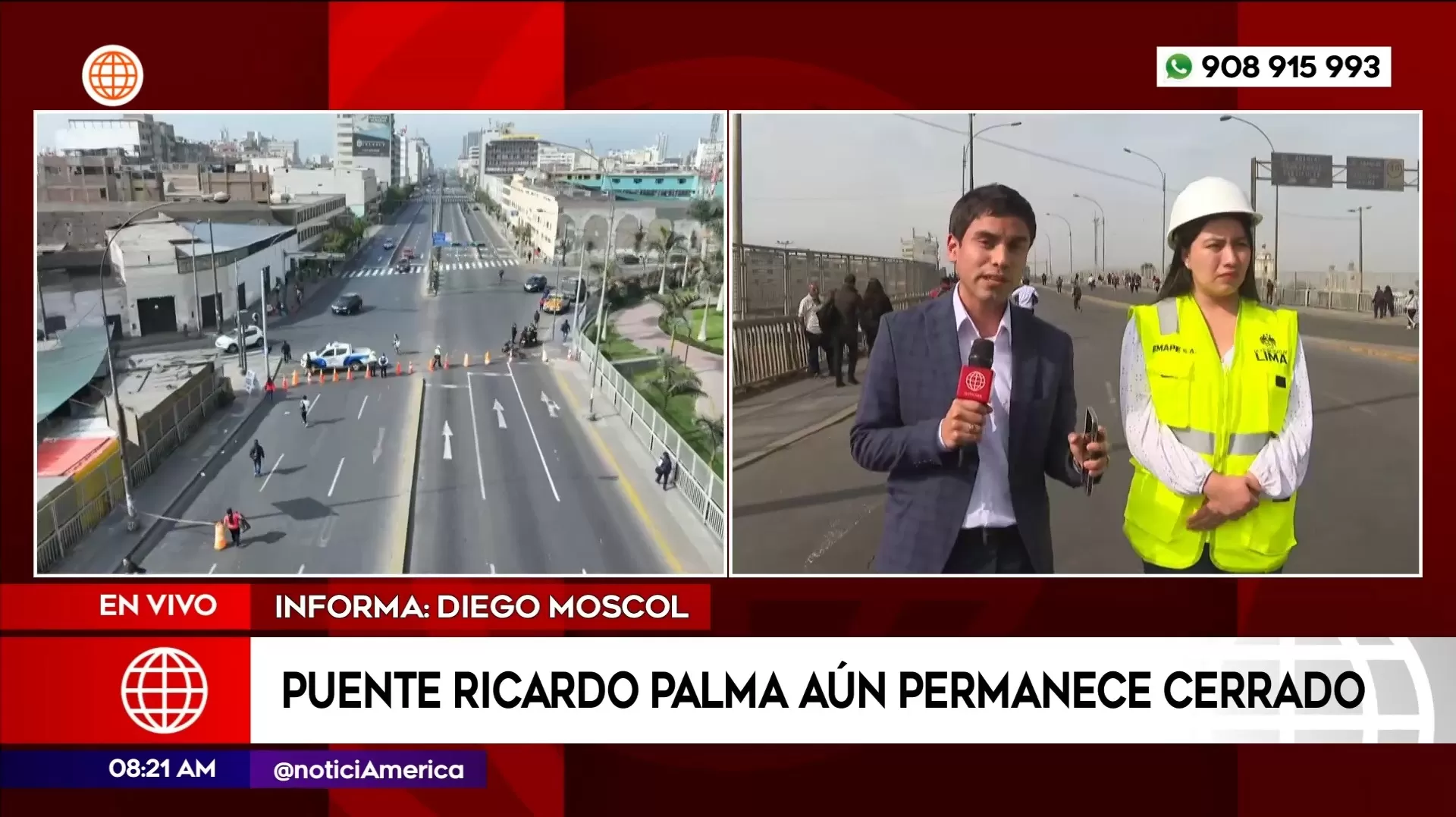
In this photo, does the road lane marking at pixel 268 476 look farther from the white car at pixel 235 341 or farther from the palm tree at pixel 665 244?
the palm tree at pixel 665 244

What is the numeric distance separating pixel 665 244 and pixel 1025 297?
4.06 feet

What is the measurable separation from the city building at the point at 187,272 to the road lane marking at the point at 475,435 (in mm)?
758

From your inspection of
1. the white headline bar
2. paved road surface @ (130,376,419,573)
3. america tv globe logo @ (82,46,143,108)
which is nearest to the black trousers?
the white headline bar

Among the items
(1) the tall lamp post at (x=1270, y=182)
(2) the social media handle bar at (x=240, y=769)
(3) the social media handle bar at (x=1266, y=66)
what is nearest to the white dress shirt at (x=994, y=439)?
(1) the tall lamp post at (x=1270, y=182)

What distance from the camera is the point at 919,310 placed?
3.23 metres

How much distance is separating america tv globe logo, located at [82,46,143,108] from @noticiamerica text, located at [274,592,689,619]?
180cm

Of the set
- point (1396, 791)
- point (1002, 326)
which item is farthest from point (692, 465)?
point (1396, 791)

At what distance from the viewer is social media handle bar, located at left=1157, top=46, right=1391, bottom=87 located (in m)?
3.33

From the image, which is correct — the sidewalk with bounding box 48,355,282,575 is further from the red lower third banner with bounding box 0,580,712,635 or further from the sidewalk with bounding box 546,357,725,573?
the sidewalk with bounding box 546,357,725,573

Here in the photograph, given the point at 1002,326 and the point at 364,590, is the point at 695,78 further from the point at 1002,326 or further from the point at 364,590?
the point at 364,590

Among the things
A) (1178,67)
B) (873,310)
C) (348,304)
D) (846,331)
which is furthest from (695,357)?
(1178,67)

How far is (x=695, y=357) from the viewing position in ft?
11.1

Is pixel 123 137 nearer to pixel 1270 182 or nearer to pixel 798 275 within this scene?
pixel 798 275

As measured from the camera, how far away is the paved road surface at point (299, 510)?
3.34 meters
